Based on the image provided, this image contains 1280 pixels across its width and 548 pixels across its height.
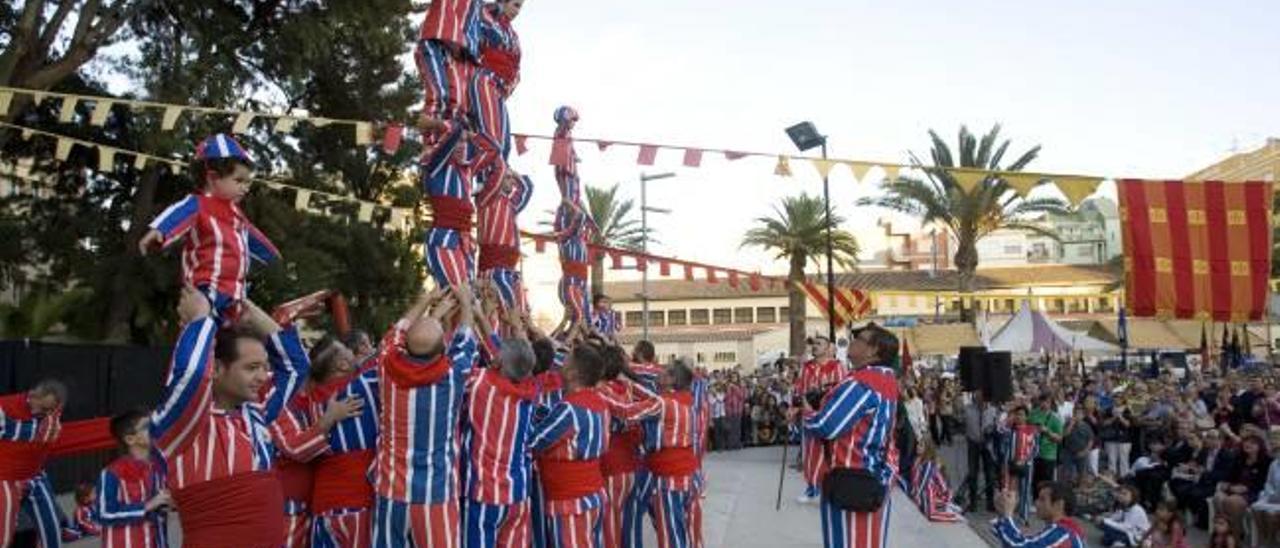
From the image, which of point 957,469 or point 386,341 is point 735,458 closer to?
point 957,469

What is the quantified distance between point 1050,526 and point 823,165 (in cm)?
600

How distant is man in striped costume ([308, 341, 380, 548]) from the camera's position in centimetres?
566

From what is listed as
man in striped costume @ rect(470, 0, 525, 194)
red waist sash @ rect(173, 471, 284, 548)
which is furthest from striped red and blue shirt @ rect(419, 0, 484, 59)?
red waist sash @ rect(173, 471, 284, 548)

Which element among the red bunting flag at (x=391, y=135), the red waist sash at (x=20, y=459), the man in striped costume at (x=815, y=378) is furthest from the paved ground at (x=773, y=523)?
the red bunting flag at (x=391, y=135)

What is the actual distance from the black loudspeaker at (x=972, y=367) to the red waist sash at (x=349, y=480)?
1158 centimetres

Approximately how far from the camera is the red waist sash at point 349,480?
5727 millimetres

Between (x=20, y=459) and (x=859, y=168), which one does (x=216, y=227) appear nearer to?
(x=20, y=459)

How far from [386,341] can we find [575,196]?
5.45 m

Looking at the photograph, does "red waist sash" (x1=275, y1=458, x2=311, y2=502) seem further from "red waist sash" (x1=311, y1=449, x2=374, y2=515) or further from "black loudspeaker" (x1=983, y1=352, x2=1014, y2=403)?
"black loudspeaker" (x1=983, y1=352, x2=1014, y2=403)

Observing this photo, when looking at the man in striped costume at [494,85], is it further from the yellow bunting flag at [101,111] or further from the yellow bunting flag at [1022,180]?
the yellow bunting flag at [1022,180]

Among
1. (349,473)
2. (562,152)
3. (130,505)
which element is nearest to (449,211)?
(349,473)

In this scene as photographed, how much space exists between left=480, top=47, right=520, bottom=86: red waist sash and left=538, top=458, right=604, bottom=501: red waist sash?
8.70 feet

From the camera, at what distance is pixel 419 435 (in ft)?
17.4

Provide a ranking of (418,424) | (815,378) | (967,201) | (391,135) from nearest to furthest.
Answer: (418,424) → (391,135) → (815,378) → (967,201)
